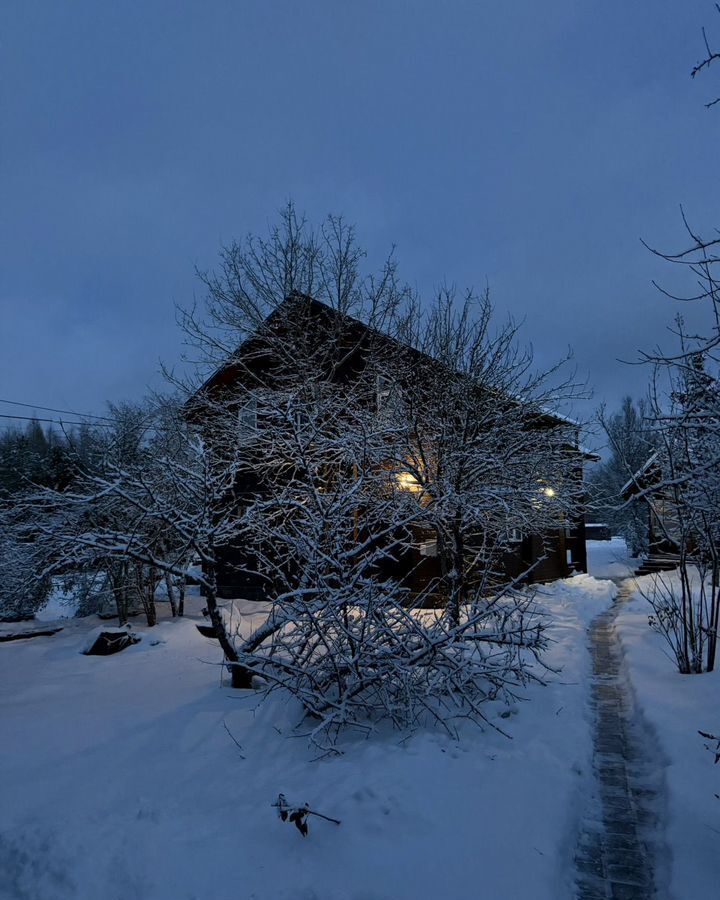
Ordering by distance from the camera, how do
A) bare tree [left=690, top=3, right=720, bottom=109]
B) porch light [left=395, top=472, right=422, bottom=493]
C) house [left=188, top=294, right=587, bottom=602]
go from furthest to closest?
1. house [left=188, top=294, right=587, bottom=602]
2. porch light [left=395, top=472, right=422, bottom=493]
3. bare tree [left=690, top=3, right=720, bottom=109]

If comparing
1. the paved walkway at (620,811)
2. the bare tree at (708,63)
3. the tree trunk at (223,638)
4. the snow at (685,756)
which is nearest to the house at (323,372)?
the snow at (685,756)

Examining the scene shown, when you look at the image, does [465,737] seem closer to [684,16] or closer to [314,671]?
[314,671]

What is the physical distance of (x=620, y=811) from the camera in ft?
15.4

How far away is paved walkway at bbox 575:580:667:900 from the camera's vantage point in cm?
380

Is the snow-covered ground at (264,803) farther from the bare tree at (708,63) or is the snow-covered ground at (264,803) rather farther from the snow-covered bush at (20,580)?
the bare tree at (708,63)

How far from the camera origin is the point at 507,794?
456 cm

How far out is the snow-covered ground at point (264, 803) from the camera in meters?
3.64

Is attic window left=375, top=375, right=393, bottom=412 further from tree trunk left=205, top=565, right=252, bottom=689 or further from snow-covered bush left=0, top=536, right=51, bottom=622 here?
snow-covered bush left=0, top=536, right=51, bottom=622

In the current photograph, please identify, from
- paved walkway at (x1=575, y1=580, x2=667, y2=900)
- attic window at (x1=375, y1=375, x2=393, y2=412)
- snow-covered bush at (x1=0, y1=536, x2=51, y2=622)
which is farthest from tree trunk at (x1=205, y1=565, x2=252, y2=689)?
attic window at (x1=375, y1=375, x2=393, y2=412)

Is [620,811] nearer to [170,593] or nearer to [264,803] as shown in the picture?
[264,803]

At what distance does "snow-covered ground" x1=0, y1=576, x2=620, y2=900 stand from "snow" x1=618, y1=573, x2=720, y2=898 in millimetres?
694

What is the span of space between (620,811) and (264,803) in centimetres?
283

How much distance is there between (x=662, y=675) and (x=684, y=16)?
→ 23.8 ft

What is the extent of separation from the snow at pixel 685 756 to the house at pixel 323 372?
5427 mm
